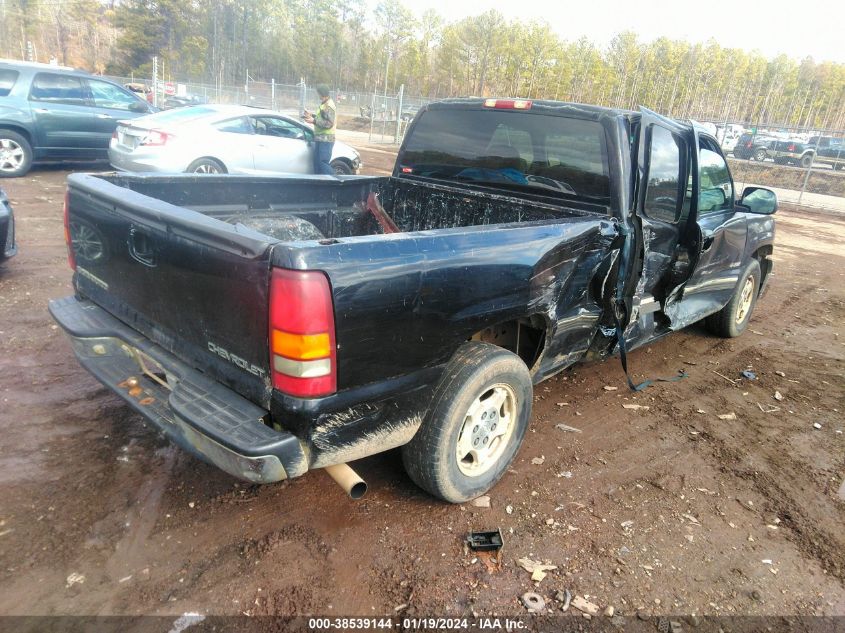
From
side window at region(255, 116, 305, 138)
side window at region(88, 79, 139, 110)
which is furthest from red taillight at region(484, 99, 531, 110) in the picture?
side window at region(88, 79, 139, 110)

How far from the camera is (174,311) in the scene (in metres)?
2.51

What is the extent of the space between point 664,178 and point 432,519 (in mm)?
2617

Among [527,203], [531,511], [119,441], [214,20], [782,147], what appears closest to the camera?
[531,511]

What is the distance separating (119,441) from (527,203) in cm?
278

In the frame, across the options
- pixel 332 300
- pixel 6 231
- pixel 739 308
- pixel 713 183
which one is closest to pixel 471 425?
pixel 332 300

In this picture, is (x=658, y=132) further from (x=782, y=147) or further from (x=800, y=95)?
(x=800, y=95)

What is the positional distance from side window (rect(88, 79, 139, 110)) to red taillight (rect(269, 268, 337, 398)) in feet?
37.4

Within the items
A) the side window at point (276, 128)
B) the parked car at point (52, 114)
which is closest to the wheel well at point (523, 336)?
the side window at point (276, 128)

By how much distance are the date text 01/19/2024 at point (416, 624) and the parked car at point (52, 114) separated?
10.9 metres

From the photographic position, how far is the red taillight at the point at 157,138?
356 inches

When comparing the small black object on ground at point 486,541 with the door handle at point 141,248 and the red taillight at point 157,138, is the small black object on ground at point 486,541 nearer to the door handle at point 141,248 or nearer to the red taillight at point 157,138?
the door handle at point 141,248

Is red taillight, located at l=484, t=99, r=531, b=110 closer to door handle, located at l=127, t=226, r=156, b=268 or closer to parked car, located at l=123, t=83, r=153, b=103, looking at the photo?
door handle, located at l=127, t=226, r=156, b=268

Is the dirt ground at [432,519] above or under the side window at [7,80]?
under

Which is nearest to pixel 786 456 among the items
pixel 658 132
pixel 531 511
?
pixel 531 511
